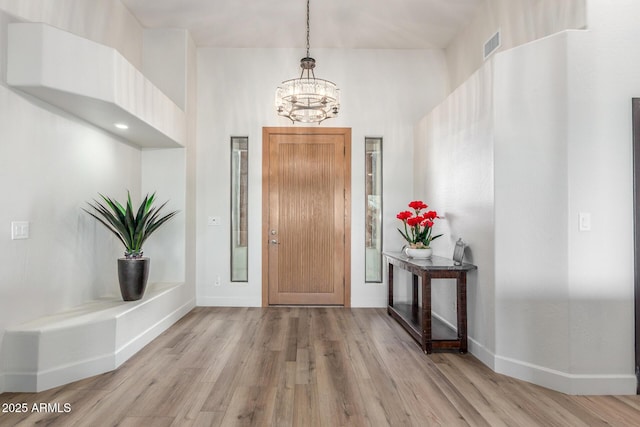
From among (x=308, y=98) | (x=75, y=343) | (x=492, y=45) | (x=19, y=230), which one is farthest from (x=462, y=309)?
(x=19, y=230)

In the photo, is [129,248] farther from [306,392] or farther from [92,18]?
[92,18]

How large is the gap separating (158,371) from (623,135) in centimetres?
368

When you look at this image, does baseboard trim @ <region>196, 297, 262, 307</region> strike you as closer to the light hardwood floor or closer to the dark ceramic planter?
the light hardwood floor

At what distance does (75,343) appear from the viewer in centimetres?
266

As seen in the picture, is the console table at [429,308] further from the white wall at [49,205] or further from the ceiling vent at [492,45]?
the white wall at [49,205]

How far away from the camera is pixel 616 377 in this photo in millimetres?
2492

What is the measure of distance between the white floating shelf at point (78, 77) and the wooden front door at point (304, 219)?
177cm

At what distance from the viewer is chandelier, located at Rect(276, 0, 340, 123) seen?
325cm

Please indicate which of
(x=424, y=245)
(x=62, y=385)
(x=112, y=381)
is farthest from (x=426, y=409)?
(x=62, y=385)

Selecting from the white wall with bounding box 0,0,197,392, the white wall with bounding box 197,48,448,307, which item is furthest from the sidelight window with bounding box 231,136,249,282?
the white wall with bounding box 0,0,197,392

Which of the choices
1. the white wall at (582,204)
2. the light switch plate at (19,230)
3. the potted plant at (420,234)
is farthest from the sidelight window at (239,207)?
the white wall at (582,204)

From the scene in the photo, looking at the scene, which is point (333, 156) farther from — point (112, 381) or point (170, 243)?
point (112, 381)

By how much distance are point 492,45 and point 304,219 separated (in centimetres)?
285

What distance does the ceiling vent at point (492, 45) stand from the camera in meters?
3.70
